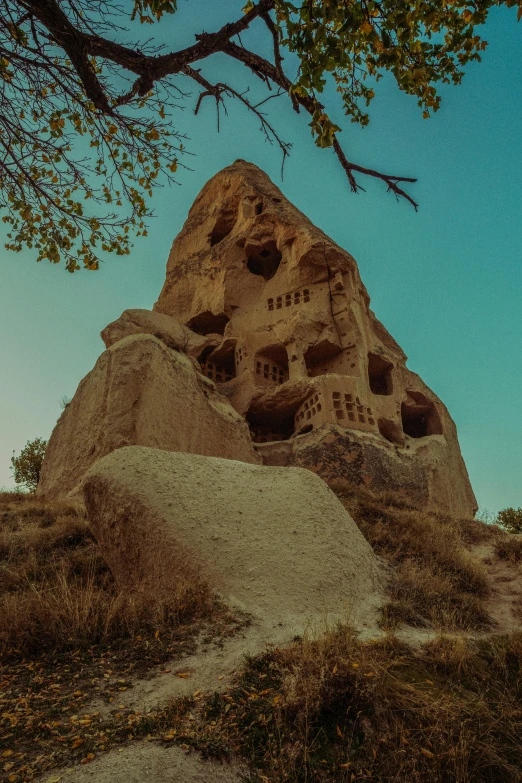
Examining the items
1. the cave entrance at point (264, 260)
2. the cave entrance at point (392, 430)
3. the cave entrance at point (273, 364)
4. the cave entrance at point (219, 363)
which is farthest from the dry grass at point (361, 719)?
the cave entrance at point (264, 260)

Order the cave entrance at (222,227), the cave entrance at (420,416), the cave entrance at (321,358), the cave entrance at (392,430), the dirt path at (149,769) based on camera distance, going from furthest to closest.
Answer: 1. the cave entrance at (222,227)
2. the cave entrance at (420,416)
3. the cave entrance at (321,358)
4. the cave entrance at (392,430)
5. the dirt path at (149,769)

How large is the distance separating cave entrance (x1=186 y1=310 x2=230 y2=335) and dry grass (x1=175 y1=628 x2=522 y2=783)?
1562 centimetres

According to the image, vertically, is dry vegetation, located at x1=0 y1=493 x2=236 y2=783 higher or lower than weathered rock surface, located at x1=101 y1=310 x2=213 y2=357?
lower

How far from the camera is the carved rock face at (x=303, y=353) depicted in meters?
14.6

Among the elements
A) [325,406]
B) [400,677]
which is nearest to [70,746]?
[400,677]

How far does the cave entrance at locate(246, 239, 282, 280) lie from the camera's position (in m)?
19.7

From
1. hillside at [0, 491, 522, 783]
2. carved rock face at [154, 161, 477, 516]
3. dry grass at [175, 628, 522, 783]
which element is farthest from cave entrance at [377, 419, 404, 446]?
dry grass at [175, 628, 522, 783]

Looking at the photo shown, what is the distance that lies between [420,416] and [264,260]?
7998 mm

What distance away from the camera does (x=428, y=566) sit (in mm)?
7160

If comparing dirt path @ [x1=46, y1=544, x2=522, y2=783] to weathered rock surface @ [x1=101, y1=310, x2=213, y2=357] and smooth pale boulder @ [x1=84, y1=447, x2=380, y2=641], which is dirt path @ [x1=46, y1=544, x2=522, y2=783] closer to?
smooth pale boulder @ [x1=84, y1=447, x2=380, y2=641]

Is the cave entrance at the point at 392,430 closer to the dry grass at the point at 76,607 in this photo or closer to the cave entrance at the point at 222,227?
the cave entrance at the point at 222,227

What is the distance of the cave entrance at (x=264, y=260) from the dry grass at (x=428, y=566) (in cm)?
1132

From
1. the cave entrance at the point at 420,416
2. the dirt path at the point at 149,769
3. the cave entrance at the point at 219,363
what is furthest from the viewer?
the cave entrance at the point at 420,416

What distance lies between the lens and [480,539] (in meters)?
9.82
